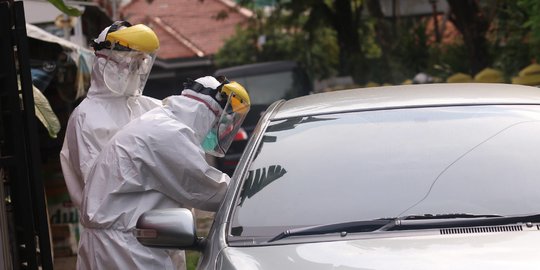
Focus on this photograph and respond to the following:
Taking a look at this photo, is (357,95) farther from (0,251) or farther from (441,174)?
(0,251)

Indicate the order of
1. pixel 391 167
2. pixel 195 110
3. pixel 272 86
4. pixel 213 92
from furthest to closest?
pixel 272 86, pixel 213 92, pixel 195 110, pixel 391 167

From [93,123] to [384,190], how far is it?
2.61 m

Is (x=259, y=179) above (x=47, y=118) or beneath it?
above

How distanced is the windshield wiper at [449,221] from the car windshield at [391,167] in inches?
1.6

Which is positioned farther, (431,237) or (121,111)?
(121,111)

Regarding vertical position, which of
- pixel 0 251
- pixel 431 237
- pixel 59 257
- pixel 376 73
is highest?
pixel 431 237

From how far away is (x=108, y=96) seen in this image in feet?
21.2

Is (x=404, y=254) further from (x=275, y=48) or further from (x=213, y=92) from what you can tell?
(x=275, y=48)

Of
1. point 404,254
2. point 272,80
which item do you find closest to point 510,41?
point 272,80

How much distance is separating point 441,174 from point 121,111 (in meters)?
2.77

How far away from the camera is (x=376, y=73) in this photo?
88.6 feet

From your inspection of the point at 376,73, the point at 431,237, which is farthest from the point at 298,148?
the point at 376,73

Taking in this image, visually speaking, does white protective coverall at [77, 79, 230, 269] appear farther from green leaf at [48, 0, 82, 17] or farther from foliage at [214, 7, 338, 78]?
foliage at [214, 7, 338, 78]

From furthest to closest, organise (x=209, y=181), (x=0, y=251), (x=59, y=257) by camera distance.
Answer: (x=59, y=257) < (x=0, y=251) < (x=209, y=181)
